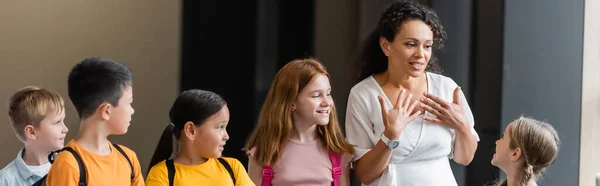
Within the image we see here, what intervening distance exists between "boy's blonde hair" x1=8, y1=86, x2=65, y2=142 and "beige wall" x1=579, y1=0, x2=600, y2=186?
8.24 feet

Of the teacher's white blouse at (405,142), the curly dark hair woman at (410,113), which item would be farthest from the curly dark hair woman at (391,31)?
the teacher's white blouse at (405,142)

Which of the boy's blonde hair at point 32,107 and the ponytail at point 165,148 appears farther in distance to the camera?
the boy's blonde hair at point 32,107

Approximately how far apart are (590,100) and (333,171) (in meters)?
1.78

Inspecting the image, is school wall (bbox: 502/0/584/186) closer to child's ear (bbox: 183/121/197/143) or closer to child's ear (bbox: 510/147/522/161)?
child's ear (bbox: 510/147/522/161)

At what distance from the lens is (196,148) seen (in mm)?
2443

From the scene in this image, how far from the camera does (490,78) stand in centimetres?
380

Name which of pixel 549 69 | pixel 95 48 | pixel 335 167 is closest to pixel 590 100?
pixel 549 69

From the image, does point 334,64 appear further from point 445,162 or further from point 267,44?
point 445,162

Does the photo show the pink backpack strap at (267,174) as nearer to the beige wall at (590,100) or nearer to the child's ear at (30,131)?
the child's ear at (30,131)

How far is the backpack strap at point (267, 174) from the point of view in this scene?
8.86ft

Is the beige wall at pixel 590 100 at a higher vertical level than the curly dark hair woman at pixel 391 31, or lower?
lower

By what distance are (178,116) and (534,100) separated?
2033 millimetres

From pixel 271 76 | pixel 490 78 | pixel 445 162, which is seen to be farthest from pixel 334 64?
pixel 445 162

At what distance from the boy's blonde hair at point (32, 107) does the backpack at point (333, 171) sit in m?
0.73
